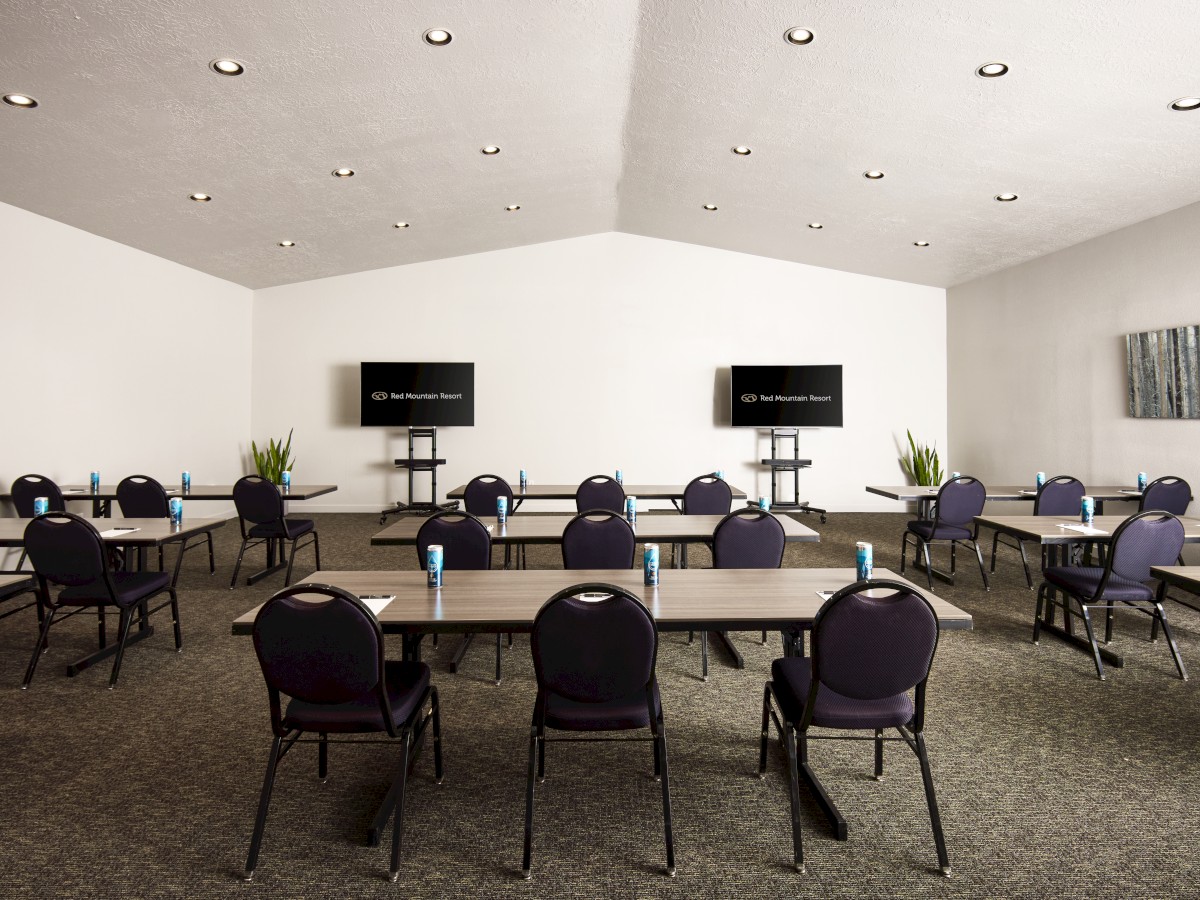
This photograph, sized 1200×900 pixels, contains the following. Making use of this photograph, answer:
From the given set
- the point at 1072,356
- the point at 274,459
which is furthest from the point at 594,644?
the point at 274,459

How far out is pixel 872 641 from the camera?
205 cm

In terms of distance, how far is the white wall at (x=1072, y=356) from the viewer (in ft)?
19.6

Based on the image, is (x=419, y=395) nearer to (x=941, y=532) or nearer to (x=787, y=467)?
(x=787, y=467)

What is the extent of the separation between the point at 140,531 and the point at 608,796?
126 inches

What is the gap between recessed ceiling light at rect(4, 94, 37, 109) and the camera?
421 cm

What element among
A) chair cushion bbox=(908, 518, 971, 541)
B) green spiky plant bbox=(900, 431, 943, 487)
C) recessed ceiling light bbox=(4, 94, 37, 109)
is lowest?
chair cushion bbox=(908, 518, 971, 541)

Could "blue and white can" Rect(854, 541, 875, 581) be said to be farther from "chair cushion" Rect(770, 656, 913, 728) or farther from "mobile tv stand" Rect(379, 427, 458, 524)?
"mobile tv stand" Rect(379, 427, 458, 524)

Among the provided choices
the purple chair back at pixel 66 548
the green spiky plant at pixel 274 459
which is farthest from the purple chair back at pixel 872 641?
the green spiky plant at pixel 274 459

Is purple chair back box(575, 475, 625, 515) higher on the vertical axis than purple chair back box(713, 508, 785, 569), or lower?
higher

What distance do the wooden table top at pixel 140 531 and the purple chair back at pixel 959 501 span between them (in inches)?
202

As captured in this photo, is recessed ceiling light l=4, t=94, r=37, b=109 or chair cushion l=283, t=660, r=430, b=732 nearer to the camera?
chair cushion l=283, t=660, r=430, b=732

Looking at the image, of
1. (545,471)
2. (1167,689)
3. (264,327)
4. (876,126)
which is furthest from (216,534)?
(1167,689)

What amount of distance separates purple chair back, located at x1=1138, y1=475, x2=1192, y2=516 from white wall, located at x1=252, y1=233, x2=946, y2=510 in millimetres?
4723

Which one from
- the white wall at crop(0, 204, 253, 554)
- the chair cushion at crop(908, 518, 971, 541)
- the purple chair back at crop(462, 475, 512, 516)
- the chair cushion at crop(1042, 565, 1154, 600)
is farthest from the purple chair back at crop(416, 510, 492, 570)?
the white wall at crop(0, 204, 253, 554)
